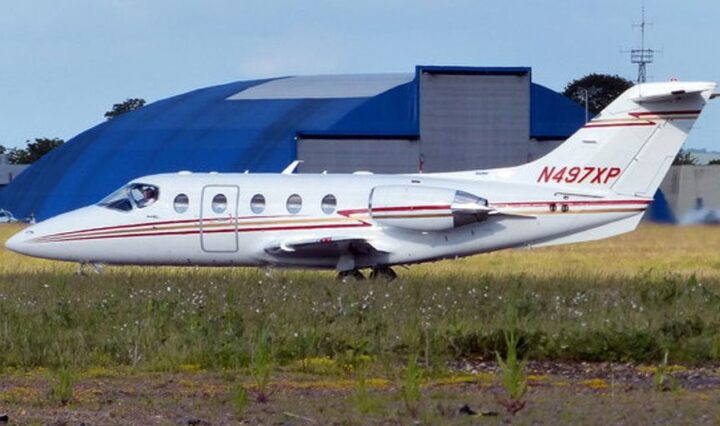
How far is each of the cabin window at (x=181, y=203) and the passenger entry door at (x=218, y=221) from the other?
298 millimetres

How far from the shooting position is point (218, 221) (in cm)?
2864

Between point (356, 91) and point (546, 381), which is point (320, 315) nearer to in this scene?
point (546, 381)

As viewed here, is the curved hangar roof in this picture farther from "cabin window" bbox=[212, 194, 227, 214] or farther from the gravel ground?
the gravel ground

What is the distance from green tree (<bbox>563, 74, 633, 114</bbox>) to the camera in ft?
381

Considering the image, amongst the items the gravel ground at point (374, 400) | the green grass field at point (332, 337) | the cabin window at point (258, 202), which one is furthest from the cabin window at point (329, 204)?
the gravel ground at point (374, 400)

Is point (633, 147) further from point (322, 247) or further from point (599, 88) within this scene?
point (599, 88)

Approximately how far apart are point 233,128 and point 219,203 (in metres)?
39.5

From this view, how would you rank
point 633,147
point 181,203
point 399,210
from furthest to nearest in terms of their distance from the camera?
1. point 181,203
2. point 633,147
3. point 399,210

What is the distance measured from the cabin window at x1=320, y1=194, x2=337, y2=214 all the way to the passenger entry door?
1.54m

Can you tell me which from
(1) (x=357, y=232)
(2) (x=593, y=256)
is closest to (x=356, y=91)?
(2) (x=593, y=256)

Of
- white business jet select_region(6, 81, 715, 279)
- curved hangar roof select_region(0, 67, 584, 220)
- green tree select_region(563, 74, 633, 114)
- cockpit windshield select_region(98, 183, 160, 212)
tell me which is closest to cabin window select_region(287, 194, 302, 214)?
white business jet select_region(6, 81, 715, 279)

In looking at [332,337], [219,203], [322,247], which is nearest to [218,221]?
[219,203]

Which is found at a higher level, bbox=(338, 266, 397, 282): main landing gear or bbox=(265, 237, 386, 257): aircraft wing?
bbox=(265, 237, 386, 257): aircraft wing

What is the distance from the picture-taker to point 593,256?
39.5 m
